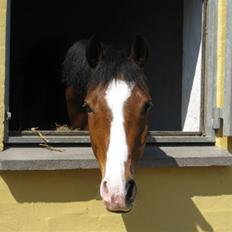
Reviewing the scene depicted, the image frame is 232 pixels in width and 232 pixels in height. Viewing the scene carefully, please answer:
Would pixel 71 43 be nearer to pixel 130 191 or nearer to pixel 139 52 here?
pixel 139 52

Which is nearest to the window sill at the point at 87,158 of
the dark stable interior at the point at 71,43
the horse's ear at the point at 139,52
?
the dark stable interior at the point at 71,43

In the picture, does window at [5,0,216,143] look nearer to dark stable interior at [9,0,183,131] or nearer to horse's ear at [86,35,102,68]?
dark stable interior at [9,0,183,131]

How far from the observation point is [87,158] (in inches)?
116

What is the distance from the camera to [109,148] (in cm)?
239

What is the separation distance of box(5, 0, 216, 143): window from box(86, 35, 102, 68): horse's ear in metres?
0.51

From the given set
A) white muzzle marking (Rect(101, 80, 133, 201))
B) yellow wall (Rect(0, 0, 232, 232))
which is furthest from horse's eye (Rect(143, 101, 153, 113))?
yellow wall (Rect(0, 0, 232, 232))

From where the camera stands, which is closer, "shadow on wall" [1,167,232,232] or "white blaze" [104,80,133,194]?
"white blaze" [104,80,133,194]

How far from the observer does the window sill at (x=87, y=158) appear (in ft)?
9.34

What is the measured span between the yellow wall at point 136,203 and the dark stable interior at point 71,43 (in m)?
0.54

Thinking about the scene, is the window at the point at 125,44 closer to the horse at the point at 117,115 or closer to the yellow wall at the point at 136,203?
the yellow wall at the point at 136,203

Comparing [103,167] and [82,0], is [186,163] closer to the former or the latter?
[103,167]

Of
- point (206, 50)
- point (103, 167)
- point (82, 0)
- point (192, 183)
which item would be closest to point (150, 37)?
point (82, 0)

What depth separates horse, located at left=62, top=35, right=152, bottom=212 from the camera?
89.6 inches

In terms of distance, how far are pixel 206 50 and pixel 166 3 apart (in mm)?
1647
